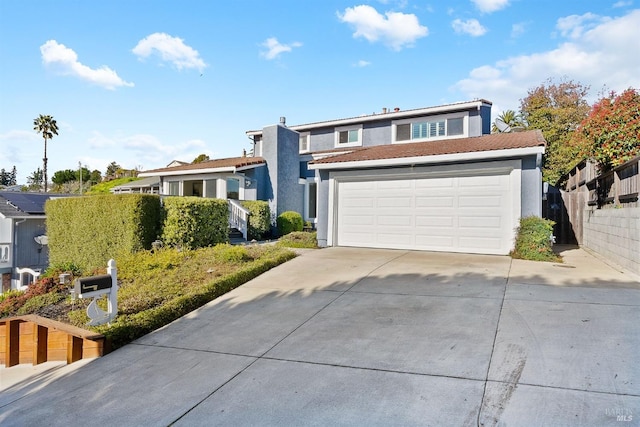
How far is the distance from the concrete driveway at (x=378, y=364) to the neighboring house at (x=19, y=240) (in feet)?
39.6

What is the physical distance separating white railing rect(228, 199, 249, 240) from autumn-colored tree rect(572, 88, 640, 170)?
11.7 meters

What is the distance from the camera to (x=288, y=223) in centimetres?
1659

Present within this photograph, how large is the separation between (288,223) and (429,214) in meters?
7.74

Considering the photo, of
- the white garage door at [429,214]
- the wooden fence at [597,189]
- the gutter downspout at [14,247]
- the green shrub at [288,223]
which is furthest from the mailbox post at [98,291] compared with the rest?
the gutter downspout at [14,247]

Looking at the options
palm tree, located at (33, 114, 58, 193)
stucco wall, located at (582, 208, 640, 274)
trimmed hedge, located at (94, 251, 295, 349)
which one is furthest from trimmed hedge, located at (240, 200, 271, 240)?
palm tree, located at (33, 114, 58, 193)

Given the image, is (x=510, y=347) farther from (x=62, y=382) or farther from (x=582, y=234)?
(x=582, y=234)

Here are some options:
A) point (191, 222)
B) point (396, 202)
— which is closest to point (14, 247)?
point (191, 222)

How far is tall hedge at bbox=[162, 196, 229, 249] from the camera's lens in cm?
960

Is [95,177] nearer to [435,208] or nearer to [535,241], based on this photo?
[435,208]

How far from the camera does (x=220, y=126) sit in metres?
16.5

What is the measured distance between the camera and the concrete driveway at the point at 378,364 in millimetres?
2787

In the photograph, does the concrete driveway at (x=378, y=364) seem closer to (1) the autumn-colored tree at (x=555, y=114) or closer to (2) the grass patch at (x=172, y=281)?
(2) the grass patch at (x=172, y=281)

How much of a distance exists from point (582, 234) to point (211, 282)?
1107 centimetres

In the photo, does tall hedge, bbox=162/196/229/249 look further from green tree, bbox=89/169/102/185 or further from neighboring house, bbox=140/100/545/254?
green tree, bbox=89/169/102/185
